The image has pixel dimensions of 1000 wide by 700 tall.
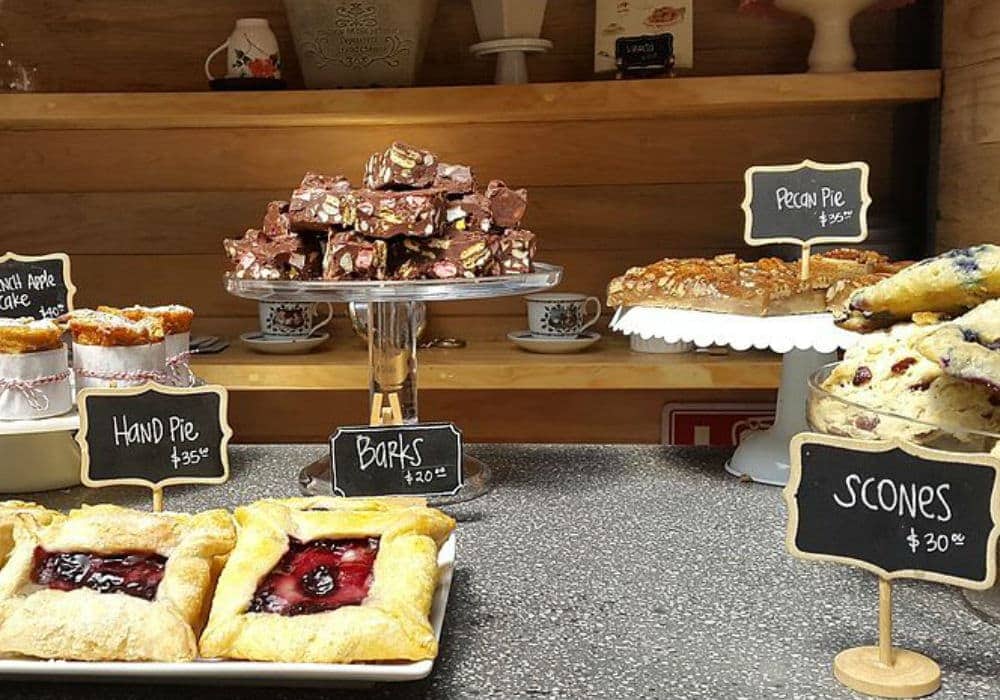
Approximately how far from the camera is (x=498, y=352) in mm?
2197

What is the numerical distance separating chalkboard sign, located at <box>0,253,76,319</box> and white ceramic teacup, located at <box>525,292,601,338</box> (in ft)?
3.23

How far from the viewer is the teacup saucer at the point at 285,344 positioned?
2143 mm

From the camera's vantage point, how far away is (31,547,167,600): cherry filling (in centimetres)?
76

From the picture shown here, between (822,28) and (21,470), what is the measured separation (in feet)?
5.43

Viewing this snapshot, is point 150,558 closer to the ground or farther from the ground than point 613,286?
closer to the ground

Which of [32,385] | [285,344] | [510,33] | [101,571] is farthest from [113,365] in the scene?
[510,33]

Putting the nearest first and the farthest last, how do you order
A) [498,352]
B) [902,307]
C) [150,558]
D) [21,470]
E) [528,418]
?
1. [150,558]
2. [902,307]
3. [21,470]
4. [498,352]
5. [528,418]

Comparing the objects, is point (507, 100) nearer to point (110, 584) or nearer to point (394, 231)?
point (394, 231)

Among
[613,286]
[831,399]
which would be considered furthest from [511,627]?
[613,286]

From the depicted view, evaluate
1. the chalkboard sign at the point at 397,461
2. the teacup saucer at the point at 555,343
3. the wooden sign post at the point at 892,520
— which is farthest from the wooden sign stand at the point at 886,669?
the teacup saucer at the point at 555,343

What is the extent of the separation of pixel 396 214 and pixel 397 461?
13.8 inches

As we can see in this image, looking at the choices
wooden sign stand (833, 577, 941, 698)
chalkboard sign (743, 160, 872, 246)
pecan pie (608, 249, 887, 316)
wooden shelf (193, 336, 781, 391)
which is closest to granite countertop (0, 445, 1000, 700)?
wooden sign stand (833, 577, 941, 698)

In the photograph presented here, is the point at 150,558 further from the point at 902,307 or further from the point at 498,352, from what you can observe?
the point at 498,352

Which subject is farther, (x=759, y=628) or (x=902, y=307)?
(x=902, y=307)
